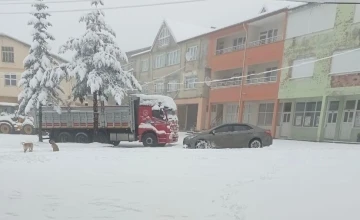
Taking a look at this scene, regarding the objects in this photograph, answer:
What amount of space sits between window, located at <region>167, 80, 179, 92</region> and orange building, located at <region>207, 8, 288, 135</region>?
6.00 meters

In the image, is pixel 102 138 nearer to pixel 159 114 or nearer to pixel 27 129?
pixel 159 114

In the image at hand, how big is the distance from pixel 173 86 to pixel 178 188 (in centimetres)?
3068

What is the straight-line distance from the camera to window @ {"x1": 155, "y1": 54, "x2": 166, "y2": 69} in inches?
1568

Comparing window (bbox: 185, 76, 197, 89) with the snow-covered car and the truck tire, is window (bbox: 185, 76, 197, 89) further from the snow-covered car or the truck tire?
the snow-covered car

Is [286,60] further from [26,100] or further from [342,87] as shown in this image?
[26,100]

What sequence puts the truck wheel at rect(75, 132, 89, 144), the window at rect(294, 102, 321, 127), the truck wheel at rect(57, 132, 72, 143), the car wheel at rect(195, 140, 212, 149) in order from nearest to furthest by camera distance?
the car wheel at rect(195, 140, 212, 149) → the truck wheel at rect(75, 132, 89, 144) → the truck wheel at rect(57, 132, 72, 143) → the window at rect(294, 102, 321, 127)

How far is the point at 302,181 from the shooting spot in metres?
7.79

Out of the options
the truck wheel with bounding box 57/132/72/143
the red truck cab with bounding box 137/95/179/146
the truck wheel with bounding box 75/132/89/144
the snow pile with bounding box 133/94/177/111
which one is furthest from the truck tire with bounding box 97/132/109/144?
the snow pile with bounding box 133/94/177/111

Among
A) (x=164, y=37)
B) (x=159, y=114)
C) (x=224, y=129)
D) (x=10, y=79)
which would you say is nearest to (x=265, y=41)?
(x=159, y=114)

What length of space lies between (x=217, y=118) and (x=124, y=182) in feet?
84.2

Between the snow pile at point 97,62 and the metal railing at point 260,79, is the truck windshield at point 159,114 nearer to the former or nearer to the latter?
the snow pile at point 97,62

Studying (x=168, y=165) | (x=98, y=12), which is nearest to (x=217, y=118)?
(x=98, y=12)

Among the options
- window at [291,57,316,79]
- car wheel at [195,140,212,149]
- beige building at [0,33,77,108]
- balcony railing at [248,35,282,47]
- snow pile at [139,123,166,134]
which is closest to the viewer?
car wheel at [195,140,212,149]

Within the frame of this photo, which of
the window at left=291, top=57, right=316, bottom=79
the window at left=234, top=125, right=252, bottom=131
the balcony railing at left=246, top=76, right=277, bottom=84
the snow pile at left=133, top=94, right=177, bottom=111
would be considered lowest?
the window at left=234, top=125, right=252, bottom=131
